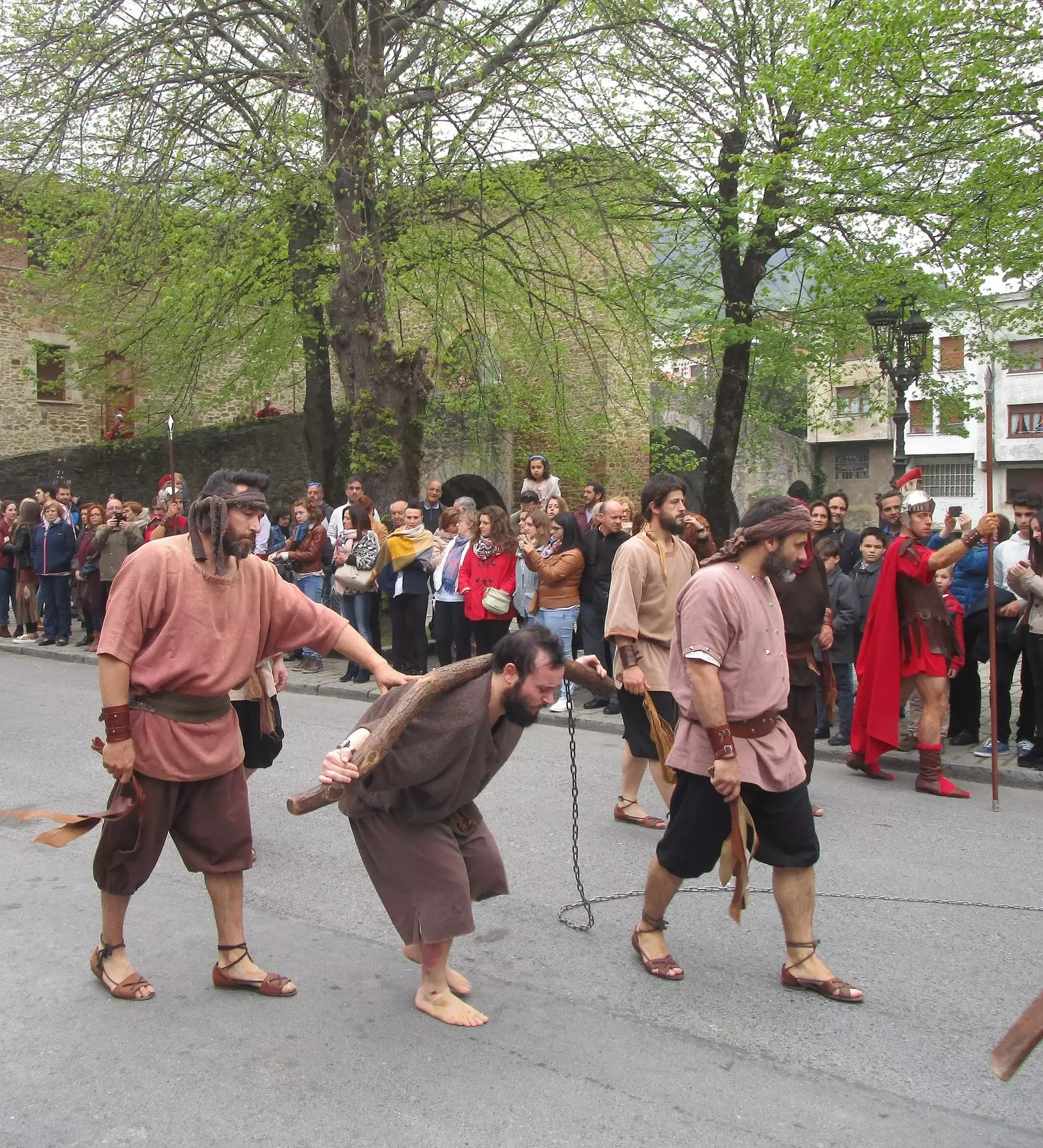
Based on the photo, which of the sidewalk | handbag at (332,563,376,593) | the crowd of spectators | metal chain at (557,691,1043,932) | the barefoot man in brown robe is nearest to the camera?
the barefoot man in brown robe

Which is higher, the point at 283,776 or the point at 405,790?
the point at 405,790

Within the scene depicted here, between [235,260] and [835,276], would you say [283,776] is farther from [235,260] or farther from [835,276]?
[835,276]

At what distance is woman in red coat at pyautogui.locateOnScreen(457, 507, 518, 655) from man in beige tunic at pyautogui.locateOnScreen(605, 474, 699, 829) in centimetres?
400

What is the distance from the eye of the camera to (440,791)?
12.1 feet

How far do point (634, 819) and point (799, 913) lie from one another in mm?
2276

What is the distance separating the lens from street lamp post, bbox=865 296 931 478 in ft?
38.8

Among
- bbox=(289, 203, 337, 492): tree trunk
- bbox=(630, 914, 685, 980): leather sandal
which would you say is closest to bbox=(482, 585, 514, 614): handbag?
bbox=(630, 914, 685, 980): leather sandal

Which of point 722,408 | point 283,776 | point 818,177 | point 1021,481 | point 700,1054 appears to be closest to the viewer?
point 700,1054

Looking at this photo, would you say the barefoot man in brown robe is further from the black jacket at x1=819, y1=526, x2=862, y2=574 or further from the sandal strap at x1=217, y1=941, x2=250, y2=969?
the black jacket at x1=819, y1=526, x2=862, y2=574

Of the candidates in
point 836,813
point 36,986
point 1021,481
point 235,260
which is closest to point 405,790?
point 36,986

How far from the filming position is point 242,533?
4.02 metres

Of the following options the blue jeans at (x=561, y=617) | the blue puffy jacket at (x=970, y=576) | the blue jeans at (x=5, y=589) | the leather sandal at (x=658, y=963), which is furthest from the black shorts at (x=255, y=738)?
the blue jeans at (x=5, y=589)

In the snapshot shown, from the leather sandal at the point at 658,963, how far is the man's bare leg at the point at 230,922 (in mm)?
1339

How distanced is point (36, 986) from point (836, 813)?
179 inches
